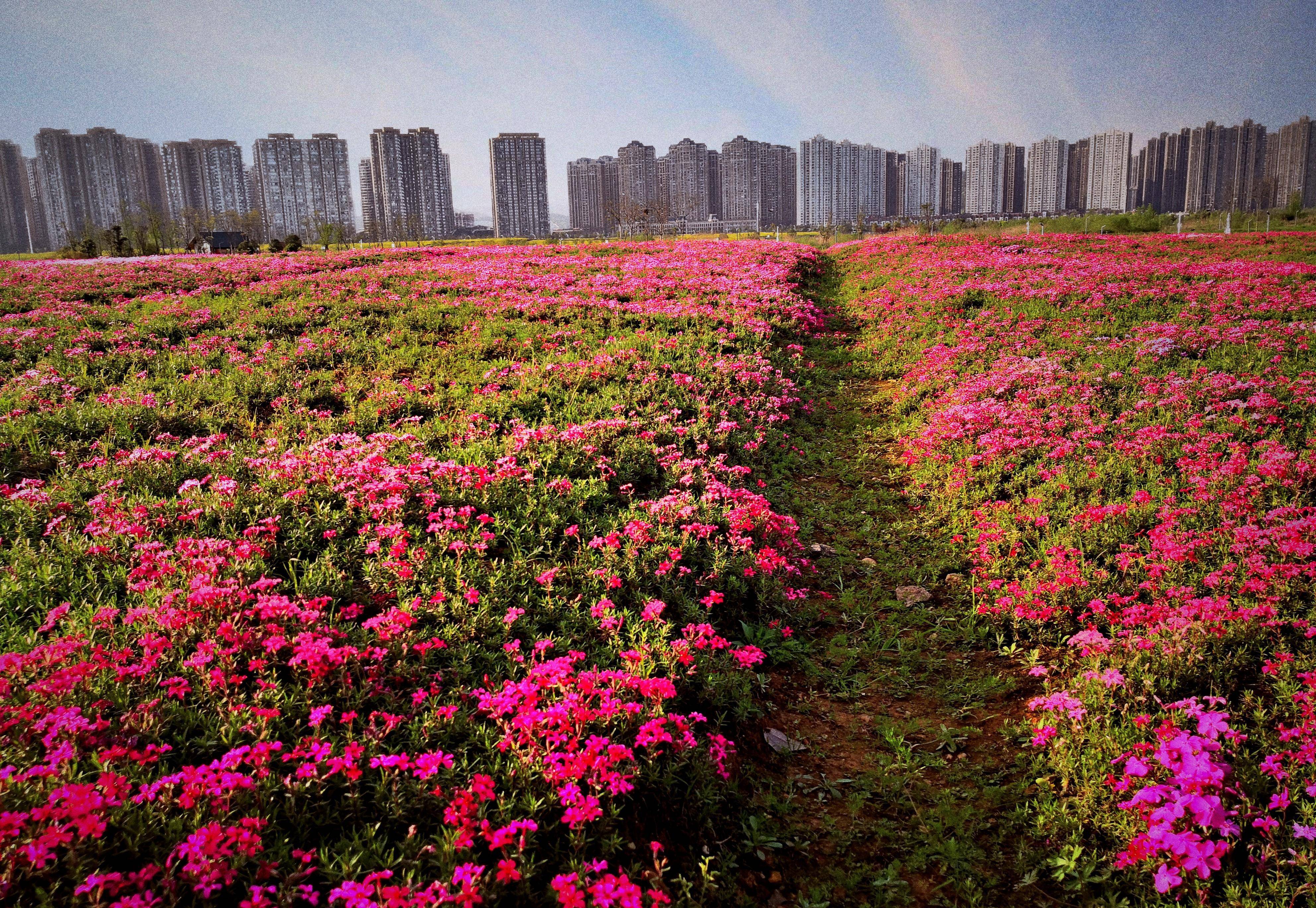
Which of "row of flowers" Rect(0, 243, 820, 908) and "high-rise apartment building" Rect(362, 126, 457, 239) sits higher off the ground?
"high-rise apartment building" Rect(362, 126, 457, 239)

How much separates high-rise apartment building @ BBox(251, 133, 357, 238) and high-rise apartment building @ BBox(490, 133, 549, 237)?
3943 centimetres

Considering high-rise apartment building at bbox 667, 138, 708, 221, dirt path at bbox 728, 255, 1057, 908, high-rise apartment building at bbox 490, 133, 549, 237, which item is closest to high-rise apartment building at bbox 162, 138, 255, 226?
high-rise apartment building at bbox 490, 133, 549, 237

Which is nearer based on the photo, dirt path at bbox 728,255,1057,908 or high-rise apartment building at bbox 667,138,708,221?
dirt path at bbox 728,255,1057,908

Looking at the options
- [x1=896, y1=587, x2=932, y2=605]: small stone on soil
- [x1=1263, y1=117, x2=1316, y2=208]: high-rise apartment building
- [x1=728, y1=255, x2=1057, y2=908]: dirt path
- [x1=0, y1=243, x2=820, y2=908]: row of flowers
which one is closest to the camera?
[x1=0, y1=243, x2=820, y2=908]: row of flowers

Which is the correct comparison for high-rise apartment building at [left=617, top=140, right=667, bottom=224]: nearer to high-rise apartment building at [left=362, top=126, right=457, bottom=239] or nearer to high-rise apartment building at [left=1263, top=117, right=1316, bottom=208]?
high-rise apartment building at [left=362, top=126, right=457, bottom=239]

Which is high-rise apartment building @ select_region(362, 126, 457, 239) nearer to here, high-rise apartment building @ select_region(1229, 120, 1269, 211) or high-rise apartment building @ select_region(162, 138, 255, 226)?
high-rise apartment building @ select_region(162, 138, 255, 226)

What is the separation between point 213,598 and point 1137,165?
242294 mm

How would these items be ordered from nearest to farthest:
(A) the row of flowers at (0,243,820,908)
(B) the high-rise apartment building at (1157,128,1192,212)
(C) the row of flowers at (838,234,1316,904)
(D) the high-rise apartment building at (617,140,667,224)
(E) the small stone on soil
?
(A) the row of flowers at (0,243,820,908) → (C) the row of flowers at (838,234,1316,904) → (E) the small stone on soil → (B) the high-rise apartment building at (1157,128,1192,212) → (D) the high-rise apartment building at (617,140,667,224)

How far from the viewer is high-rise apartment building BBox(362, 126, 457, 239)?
161375 millimetres

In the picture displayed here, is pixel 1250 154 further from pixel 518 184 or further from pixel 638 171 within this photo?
pixel 518 184

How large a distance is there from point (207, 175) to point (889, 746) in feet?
814

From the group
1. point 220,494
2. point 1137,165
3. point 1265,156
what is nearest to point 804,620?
point 220,494

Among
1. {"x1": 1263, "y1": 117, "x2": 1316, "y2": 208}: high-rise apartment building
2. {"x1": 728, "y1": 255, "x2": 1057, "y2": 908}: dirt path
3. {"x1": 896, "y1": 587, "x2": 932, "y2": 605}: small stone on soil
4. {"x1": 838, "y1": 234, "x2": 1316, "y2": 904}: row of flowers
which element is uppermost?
{"x1": 1263, "y1": 117, "x2": 1316, "y2": 208}: high-rise apartment building

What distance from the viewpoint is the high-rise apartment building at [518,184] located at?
171 meters
